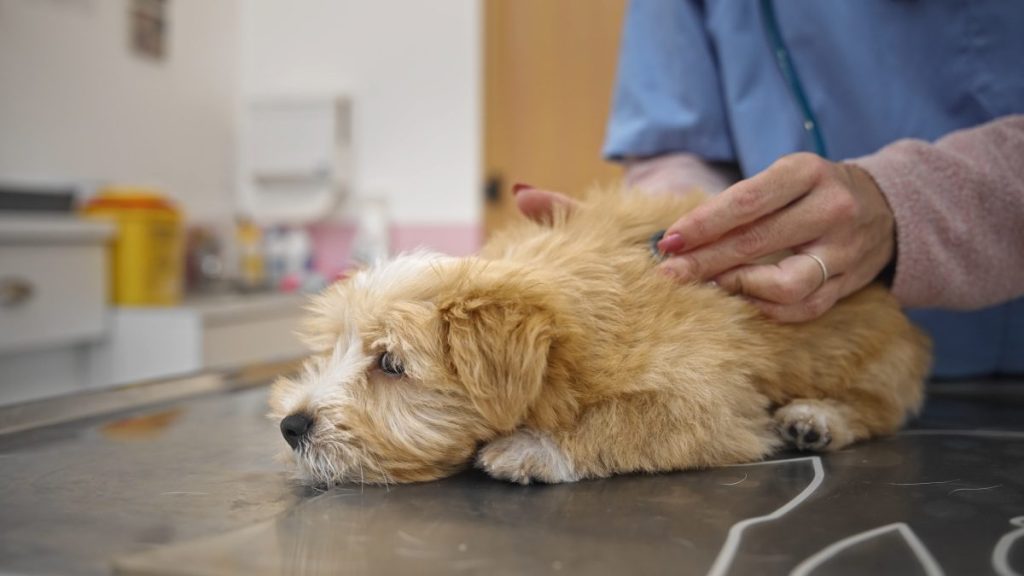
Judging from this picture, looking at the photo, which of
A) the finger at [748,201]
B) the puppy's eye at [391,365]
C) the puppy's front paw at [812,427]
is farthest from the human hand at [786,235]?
the puppy's eye at [391,365]

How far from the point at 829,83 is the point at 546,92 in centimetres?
251

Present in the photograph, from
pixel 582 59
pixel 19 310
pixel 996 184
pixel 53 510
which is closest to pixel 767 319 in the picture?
pixel 996 184

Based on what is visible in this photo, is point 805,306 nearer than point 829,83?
Yes

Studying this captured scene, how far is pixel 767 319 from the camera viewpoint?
1047mm

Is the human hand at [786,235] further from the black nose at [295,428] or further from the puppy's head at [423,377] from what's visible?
the black nose at [295,428]

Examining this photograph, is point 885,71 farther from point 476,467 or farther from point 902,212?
point 476,467

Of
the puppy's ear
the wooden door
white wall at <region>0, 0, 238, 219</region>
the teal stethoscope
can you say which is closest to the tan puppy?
the puppy's ear

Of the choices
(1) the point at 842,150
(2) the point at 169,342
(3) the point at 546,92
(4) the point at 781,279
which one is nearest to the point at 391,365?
(4) the point at 781,279

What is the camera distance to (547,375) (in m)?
0.93

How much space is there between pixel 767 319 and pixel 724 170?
0.55 metres

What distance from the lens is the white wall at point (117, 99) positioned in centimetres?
286

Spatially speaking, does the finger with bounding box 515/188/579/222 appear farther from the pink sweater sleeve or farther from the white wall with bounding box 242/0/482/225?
the white wall with bounding box 242/0/482/225

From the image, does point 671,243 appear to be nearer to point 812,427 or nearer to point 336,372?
point 812,427

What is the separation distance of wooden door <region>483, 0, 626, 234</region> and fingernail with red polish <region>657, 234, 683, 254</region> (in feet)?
8.75
